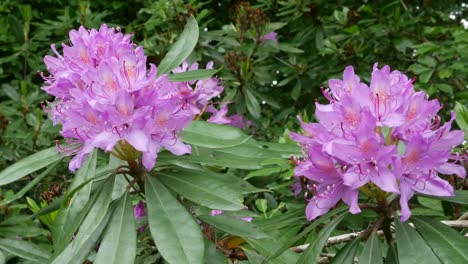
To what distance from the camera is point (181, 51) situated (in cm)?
130

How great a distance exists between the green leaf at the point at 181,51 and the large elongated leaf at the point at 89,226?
0.26m

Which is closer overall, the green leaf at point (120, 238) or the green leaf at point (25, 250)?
the green leaf at point (120, 238)

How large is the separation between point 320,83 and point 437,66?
2.27ft

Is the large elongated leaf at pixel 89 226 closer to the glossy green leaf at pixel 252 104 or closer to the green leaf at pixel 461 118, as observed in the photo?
the green leaf at pixel 461 118

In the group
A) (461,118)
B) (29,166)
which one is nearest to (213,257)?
(29,166)

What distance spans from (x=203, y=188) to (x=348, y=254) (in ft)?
0.98

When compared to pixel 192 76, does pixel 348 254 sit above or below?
below

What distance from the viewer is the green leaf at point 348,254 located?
3.65 feet

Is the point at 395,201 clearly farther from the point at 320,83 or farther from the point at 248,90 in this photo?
the point at 320,83

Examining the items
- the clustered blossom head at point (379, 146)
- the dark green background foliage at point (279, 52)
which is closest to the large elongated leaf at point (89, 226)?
the clustered blossom head at point (379, 146)

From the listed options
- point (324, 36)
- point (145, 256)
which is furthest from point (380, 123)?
point (324, 36)

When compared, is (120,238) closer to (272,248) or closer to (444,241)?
(272,248)

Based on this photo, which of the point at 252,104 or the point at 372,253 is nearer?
the point at 372,253

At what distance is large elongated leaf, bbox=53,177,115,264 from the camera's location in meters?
1.09
